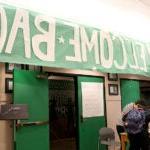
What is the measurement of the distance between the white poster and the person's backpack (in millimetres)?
1147

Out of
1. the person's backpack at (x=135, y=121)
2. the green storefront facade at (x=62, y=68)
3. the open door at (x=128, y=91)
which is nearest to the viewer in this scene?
the green storefront facade at (x=62, y=68)

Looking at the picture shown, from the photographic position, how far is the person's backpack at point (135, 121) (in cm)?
484

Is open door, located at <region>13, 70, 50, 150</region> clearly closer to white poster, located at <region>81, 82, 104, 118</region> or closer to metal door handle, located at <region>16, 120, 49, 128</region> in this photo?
metal door handle, located at <region>16, 120, 49, 128</region>

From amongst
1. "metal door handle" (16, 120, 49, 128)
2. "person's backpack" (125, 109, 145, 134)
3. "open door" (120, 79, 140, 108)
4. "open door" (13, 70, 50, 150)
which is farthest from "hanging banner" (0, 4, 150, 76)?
"open door" (120, 79, 140, 108)

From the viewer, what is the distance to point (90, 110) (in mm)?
5938

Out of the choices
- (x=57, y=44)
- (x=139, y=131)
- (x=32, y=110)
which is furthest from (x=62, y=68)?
(x=57, y=44)

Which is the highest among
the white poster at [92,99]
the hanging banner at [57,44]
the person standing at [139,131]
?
the hanging banner at [57,44]

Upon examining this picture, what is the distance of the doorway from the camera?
7164mm

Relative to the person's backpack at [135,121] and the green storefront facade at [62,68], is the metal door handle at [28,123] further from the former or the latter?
the person's backpack at [135,121]

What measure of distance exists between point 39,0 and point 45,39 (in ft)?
1.75

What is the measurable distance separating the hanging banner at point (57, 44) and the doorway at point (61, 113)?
3217 mm

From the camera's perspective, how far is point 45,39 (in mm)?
2957

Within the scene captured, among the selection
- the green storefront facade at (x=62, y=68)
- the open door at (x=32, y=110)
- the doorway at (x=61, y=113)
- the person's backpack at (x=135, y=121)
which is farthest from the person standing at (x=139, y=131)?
Result: the doorway at (x=61, y=113)

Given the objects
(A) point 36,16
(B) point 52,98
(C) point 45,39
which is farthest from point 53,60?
(B) point 52,98
